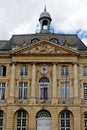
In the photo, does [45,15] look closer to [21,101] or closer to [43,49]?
[43,49]

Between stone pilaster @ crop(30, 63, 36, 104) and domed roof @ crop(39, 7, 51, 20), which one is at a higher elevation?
domed roof @ crop(39, 7, 51, 20)

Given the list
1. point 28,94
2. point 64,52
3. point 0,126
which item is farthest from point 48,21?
point 0,126

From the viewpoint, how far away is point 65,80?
43.2m

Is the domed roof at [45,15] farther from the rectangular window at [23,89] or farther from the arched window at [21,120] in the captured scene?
the arched window at [21,120]

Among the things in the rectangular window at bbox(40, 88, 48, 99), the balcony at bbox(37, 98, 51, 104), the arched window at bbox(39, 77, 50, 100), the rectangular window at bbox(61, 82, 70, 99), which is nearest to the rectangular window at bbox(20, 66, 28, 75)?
the arched window at bbox(39, 77, 50, 100)

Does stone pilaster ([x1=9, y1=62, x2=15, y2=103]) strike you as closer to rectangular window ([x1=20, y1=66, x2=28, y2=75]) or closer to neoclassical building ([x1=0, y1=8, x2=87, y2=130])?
neoclassical building ([x1=0, y1=8, x2=87, y2=130])

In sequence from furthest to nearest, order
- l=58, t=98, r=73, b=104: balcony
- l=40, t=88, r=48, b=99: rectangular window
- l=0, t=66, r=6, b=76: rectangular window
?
l=0, t=66, r=6, b=76: rectangular window
l=40, t=88, r=48, b=99: rectangular window
l=58, t=98, r=73, b=104: balcony

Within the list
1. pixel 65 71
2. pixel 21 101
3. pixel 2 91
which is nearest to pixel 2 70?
pixel 2 91

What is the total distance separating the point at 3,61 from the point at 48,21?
36.7 feet

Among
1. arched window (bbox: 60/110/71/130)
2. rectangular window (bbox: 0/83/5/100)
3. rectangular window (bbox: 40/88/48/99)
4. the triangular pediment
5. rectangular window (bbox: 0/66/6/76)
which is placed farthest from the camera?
rectangular window (bbox: 0/66/6/76)

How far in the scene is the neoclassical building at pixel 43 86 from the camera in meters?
41.3

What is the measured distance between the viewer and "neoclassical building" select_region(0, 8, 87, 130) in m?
41.3

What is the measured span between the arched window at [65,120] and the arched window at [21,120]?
457cm

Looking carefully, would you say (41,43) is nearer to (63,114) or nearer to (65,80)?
(65,80)
